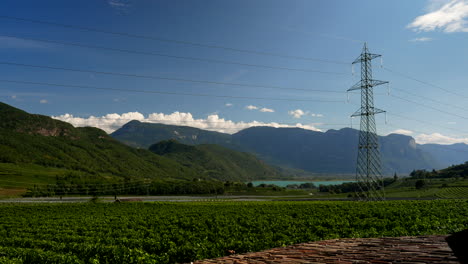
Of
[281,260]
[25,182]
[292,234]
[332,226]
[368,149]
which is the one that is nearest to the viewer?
[281,260]

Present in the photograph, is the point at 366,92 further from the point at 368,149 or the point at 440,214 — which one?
the point at 440,214

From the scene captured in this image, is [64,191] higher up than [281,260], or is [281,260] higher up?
[281,260]

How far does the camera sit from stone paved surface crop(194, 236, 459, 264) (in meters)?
7.09

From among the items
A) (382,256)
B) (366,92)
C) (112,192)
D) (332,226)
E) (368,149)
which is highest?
(366,92)

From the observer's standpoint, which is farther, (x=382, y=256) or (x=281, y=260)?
(x=281, y=260)

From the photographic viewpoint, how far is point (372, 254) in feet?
28.0

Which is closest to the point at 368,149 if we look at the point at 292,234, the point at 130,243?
the point at 292,234

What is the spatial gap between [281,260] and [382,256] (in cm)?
318

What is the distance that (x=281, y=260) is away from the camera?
31.8 ft

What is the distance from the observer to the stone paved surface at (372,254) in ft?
23.3

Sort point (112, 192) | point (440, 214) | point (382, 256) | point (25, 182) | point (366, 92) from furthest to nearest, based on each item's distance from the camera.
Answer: point (25, 182), point (112, 192), point (366, 92), point (440, 214), point (382, 256)

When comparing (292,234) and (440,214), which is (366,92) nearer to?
(440,214)

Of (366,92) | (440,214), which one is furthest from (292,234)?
(366,92)

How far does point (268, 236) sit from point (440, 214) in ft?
81.6
